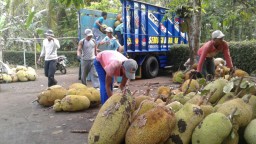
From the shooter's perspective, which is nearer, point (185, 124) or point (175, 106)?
point (185, 124)

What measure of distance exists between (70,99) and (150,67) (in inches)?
230

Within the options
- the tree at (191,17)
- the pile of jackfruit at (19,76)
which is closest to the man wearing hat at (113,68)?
the tree at (191,17)

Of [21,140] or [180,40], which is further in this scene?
[180,40]

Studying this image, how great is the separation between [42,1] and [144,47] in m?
10.7

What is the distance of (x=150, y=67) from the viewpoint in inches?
435

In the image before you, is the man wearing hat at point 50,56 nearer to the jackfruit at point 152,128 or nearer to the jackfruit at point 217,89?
the jackfruit at point 217,89

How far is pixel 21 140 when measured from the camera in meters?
4.02

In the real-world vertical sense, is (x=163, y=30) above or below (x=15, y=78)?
above

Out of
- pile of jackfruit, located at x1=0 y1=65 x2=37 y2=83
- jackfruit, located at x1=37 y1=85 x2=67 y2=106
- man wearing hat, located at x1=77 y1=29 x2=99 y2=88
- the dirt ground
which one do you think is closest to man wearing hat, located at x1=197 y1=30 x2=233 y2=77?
the dirt ground

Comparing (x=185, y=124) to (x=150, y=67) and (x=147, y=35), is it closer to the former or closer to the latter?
(x=147, y=35)

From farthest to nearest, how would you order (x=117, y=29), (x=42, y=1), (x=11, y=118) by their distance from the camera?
(x=42, y=1) < (x=117, y=29) < (x=11, y=118)

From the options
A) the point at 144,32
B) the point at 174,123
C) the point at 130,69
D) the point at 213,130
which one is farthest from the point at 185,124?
the point at 144,32

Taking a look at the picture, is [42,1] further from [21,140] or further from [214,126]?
[214,126]

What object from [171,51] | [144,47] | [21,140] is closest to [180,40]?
[171,51]
